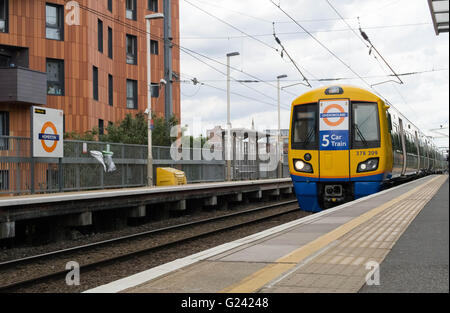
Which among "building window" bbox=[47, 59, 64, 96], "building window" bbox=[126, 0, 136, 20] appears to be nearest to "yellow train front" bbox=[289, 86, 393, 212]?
"building window" bbox=[47, 59, 64, 96]

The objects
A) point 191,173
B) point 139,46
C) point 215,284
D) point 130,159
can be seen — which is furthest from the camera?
point 139,46

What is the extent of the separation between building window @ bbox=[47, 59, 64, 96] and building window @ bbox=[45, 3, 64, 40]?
1339 mm

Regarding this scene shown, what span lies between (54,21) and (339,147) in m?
20.4

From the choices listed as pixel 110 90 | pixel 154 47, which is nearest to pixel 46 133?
pixel 110 90

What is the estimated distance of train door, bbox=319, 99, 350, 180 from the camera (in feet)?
44.9

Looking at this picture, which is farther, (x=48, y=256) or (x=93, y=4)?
(x=93, y=4)

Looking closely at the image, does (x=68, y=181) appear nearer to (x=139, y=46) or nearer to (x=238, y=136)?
(x=238, y=136)

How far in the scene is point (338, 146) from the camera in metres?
13.7

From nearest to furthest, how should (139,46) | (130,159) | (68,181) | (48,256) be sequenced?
(48,256)
(68,181)
(130,159)
(139,46)

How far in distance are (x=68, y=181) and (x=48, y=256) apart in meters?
7.94

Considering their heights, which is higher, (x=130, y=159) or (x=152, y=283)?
(x=130, y=159)

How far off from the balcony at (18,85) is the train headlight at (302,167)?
16.6 m

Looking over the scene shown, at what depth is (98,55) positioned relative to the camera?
31.9m

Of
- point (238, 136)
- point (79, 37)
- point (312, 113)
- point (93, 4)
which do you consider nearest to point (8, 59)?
point (79, 37)
